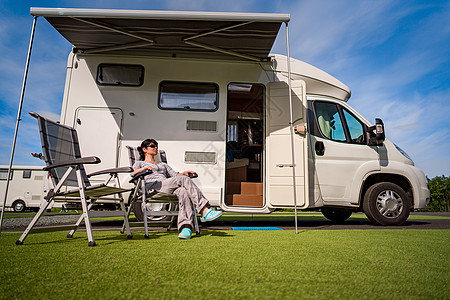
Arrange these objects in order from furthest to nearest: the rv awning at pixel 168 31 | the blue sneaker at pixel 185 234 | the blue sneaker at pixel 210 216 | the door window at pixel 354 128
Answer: the door window at pixel 354 128
the rv awning at pixel 168 31
the blue sneaker at pixel 210 216
the blue sneaker at pixel 185 234

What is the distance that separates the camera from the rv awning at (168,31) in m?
3.14

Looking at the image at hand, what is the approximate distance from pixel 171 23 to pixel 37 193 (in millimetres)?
12765

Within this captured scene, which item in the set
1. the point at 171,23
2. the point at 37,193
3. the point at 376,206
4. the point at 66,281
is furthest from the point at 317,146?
the point at 37,193

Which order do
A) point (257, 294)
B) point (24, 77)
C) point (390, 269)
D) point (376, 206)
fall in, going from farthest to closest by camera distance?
point (376, 206) < point (24, 77) < point (390, 269) < point (257, 294)

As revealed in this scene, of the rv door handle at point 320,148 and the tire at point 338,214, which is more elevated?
the rv door handle at point 320,148

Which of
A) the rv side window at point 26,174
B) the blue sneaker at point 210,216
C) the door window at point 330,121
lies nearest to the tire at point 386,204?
the door window at point 330,121

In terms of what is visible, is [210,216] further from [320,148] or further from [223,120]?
[320,148]

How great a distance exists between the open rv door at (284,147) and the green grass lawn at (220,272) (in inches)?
65.0

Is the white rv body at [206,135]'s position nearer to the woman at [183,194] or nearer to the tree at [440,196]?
the woman at [183,194]

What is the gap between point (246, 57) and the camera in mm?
4227

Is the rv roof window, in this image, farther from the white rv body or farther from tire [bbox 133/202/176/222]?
tire [bbox 133/202/176/222]

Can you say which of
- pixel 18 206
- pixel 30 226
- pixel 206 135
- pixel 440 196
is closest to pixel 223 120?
pixel 206 135

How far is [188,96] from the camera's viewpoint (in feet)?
14.0

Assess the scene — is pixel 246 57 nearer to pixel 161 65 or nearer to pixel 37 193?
pixel 161 65
